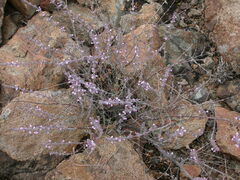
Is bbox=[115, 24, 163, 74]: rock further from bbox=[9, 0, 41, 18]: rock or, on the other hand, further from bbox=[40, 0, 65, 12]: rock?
bbox=[9, 0, 41, 18]: rock

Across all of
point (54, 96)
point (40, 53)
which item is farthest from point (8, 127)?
point (40, 53)

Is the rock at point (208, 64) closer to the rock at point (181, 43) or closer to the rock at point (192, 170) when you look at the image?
the rock at point (181, 43)

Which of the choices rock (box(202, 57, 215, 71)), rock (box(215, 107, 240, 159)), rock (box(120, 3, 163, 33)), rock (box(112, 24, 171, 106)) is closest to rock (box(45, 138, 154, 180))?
rock (box(112, 24, 171, 106))

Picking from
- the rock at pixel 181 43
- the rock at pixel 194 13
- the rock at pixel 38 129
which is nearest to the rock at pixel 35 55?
the rock at pixel 38 129

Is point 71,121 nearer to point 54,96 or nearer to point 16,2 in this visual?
point 54,96

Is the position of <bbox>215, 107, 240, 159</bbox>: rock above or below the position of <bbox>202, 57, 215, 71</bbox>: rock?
below

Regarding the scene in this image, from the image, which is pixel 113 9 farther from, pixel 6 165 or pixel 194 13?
pixel 6 165

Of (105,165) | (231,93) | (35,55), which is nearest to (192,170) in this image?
(105,165)
